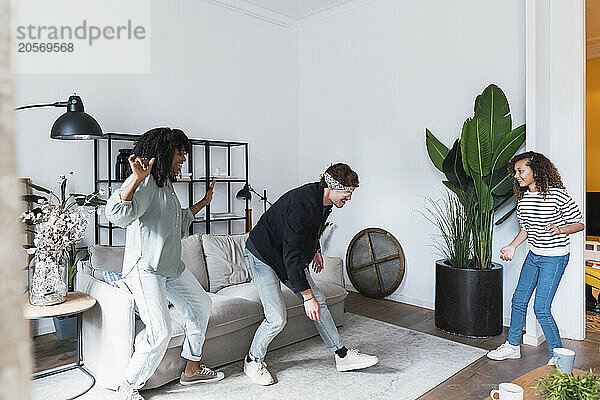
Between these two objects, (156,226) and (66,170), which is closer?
(156,226)

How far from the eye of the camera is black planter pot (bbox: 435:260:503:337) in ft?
12.7

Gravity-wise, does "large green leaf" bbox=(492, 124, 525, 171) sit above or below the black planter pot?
above

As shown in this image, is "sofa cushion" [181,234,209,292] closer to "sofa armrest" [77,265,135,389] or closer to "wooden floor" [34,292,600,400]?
"sofa armrest" [77,265,135,389]

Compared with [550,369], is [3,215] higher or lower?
higher

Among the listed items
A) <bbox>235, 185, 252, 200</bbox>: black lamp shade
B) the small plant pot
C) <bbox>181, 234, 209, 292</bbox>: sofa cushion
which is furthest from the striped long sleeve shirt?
the small plant pot

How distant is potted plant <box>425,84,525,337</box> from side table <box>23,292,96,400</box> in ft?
8.86

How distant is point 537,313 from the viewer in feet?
10.7

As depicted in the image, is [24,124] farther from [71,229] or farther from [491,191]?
[491,191]

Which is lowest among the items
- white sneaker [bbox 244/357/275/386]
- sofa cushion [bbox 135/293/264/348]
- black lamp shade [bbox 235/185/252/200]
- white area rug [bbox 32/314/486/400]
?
white area rug [bbox 32/314/486/400]

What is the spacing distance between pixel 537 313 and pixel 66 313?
297 centimetres

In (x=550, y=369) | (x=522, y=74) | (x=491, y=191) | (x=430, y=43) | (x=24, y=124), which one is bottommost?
(x=550, y=369)

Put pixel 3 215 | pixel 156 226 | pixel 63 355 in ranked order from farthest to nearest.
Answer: pixel 63 355 < pixel 156 226 < pixel 3 215

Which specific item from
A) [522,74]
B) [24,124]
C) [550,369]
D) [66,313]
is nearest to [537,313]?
[550,369]

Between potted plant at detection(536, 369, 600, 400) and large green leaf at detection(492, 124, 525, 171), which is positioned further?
large green leaf at detection(492, 124, 525, 171)
